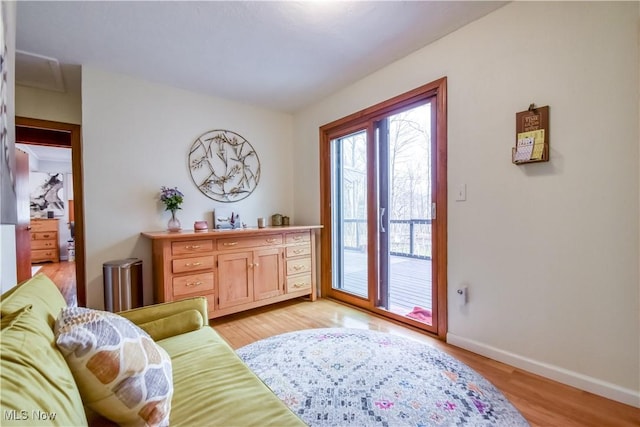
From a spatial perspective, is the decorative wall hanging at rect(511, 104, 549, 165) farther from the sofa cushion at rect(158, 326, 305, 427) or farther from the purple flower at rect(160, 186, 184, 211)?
the purple flower at rect(160, 186, 184, 211)

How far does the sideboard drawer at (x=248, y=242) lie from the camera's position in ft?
8.82

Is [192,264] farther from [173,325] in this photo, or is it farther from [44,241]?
[44,241]

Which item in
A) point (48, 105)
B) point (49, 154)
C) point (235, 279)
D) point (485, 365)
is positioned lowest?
point (485, 365)

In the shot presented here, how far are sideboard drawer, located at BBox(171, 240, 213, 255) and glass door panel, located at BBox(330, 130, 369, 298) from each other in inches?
55.9

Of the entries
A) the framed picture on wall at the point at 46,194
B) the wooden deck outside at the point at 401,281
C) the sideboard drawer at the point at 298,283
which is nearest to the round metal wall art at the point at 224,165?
the sideboard drawer at the point at 298,283

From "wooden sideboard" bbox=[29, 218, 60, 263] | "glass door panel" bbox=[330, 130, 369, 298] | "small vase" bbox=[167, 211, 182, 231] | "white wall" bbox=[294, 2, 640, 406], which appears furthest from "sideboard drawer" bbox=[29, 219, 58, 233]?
"white wall" bbox=[294, 2, 640, 406]

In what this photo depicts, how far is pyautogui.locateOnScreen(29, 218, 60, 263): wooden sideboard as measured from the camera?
583cm

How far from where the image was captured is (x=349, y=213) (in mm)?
3270

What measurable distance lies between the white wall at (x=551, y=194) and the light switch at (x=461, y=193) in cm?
4

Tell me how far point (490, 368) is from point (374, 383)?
0.82 meters

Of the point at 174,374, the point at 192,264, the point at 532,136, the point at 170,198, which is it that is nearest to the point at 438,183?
the point at 532,136

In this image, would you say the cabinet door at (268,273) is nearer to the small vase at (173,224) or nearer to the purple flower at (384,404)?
the small vase at (173,224)

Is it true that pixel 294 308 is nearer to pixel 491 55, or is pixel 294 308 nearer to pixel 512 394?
pixel 512 394

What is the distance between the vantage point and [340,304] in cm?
318
